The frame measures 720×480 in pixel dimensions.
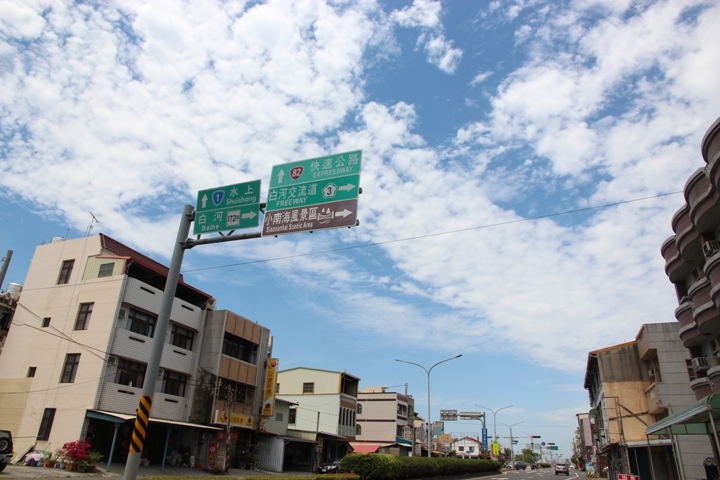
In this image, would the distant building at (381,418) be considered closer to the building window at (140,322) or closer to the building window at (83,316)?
the building window at (140,322)

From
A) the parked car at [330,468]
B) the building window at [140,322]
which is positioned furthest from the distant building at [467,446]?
the building window at [140,322]

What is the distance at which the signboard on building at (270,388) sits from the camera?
34.9m

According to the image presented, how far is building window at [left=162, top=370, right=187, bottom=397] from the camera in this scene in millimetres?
28398

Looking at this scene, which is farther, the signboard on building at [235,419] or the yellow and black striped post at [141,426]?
the signboard on building at [235,419]

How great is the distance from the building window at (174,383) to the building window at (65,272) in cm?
767

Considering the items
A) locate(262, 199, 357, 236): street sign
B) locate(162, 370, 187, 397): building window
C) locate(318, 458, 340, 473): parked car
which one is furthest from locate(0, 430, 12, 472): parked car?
locate(318, 458, 340, 473): parked car

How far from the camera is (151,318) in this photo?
28.1 meters

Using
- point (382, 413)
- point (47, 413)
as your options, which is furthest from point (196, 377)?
point (382, 413)

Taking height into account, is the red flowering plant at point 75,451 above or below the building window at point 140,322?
below

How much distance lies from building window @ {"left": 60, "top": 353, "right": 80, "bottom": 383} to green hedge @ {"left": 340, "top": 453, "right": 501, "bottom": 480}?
1419 cm

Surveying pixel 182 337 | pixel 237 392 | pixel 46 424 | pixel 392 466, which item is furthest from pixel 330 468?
pixel 46 424

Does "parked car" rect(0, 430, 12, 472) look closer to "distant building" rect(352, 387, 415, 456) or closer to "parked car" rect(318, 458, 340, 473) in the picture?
"parked car" rect(318, 458, 340, 473)

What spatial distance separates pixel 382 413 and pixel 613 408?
32.6 m

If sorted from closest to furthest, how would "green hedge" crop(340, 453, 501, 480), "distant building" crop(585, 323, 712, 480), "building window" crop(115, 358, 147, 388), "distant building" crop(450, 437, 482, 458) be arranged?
"green hedge" crop(340, 453, 501, 480), "building window" crop(115, 358, 147, 388), "distant building" crop(585, 323, 712, 480), "distant building" crop(450, 437, 482, 458)
